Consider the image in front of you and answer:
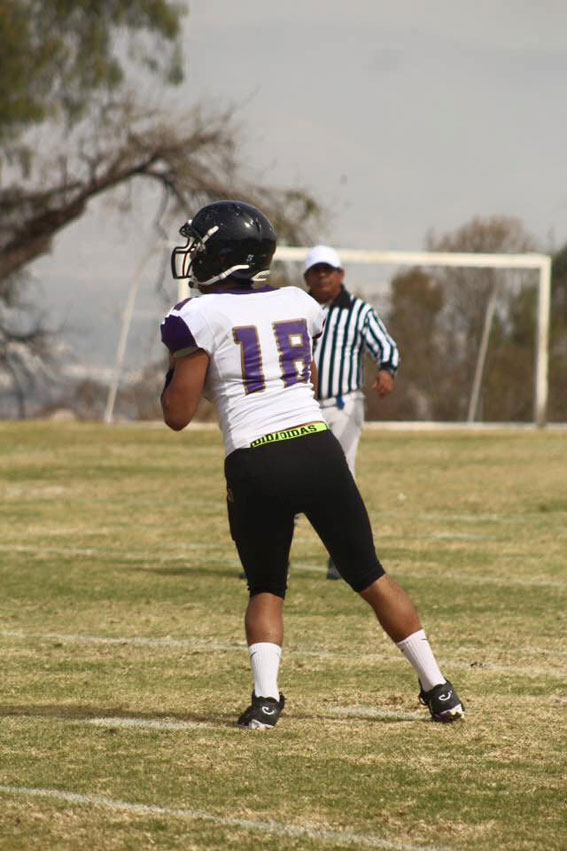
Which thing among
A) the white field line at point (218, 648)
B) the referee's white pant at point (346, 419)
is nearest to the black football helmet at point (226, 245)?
the white field line at point (218, 648)

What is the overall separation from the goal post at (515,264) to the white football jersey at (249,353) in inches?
905

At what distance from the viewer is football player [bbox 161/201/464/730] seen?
18.5ft

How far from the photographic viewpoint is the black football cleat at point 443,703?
18.9 feet

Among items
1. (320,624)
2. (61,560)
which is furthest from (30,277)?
(320,624)

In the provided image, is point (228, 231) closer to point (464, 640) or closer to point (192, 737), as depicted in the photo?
point (192, 737)

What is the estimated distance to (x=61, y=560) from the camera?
37.6 feet

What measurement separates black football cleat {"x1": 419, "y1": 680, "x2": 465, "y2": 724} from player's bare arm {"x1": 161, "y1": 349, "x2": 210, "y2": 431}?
1.29m

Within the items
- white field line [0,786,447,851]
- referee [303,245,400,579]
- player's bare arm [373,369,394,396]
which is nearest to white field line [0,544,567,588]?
referee [303,245,400,579]

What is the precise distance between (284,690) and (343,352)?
4161 millimetres

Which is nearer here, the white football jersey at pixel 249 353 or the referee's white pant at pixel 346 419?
the white football jersey at pixel 249 353

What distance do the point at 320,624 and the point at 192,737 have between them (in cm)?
295

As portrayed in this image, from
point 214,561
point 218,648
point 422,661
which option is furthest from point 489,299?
point 422,661

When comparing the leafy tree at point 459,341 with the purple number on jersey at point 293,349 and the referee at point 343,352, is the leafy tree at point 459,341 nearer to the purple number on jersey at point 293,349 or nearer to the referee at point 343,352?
the referee at point 343,352

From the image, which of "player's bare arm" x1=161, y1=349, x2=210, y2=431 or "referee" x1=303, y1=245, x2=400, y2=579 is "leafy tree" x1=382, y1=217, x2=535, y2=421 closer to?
"referee" x1=303, y1=245, x2=400, y2=579
